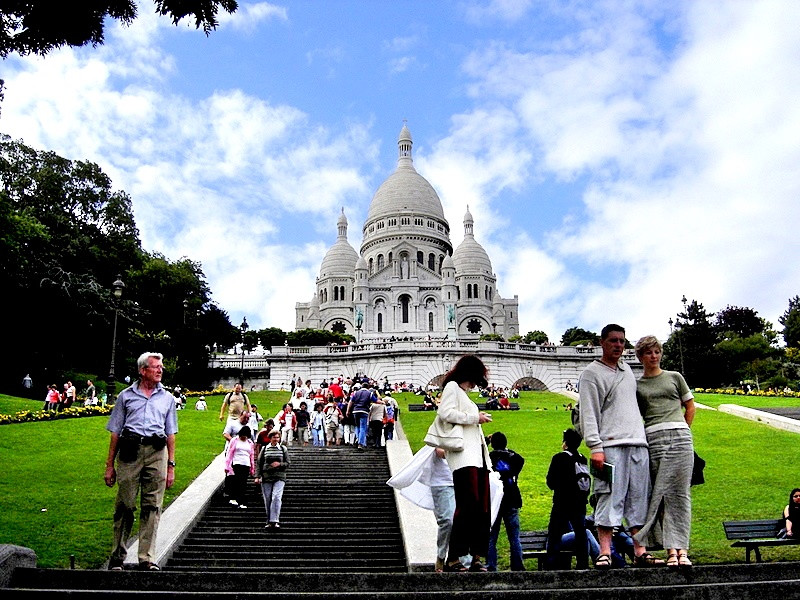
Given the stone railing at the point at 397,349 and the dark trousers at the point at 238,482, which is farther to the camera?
the stone railing at the point at 397,349

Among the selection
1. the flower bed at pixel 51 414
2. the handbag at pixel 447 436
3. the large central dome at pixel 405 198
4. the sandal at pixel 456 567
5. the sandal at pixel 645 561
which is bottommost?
the sandal at pixel 456 567

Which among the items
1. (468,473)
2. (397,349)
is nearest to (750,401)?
(397,349)

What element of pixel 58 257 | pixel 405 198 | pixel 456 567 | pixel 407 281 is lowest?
pixel 456 567

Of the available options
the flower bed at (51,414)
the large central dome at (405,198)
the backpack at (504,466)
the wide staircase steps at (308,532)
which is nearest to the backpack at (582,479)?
the backpack at (504,466)

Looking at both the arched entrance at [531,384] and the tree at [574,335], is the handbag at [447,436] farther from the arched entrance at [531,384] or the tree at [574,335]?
the tree at [574,335]

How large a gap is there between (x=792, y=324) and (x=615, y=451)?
5934cm

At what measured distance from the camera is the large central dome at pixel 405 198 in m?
94.2

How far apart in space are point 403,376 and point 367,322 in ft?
116

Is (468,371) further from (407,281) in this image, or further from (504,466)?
(407,281)

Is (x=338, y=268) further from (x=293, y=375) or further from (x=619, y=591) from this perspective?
(x=619, y=591)

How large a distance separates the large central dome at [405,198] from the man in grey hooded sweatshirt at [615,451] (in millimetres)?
87877

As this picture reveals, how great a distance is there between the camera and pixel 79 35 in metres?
8.59

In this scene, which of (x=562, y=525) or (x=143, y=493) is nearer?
(x=143, y=493)

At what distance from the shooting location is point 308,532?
1081 cm
